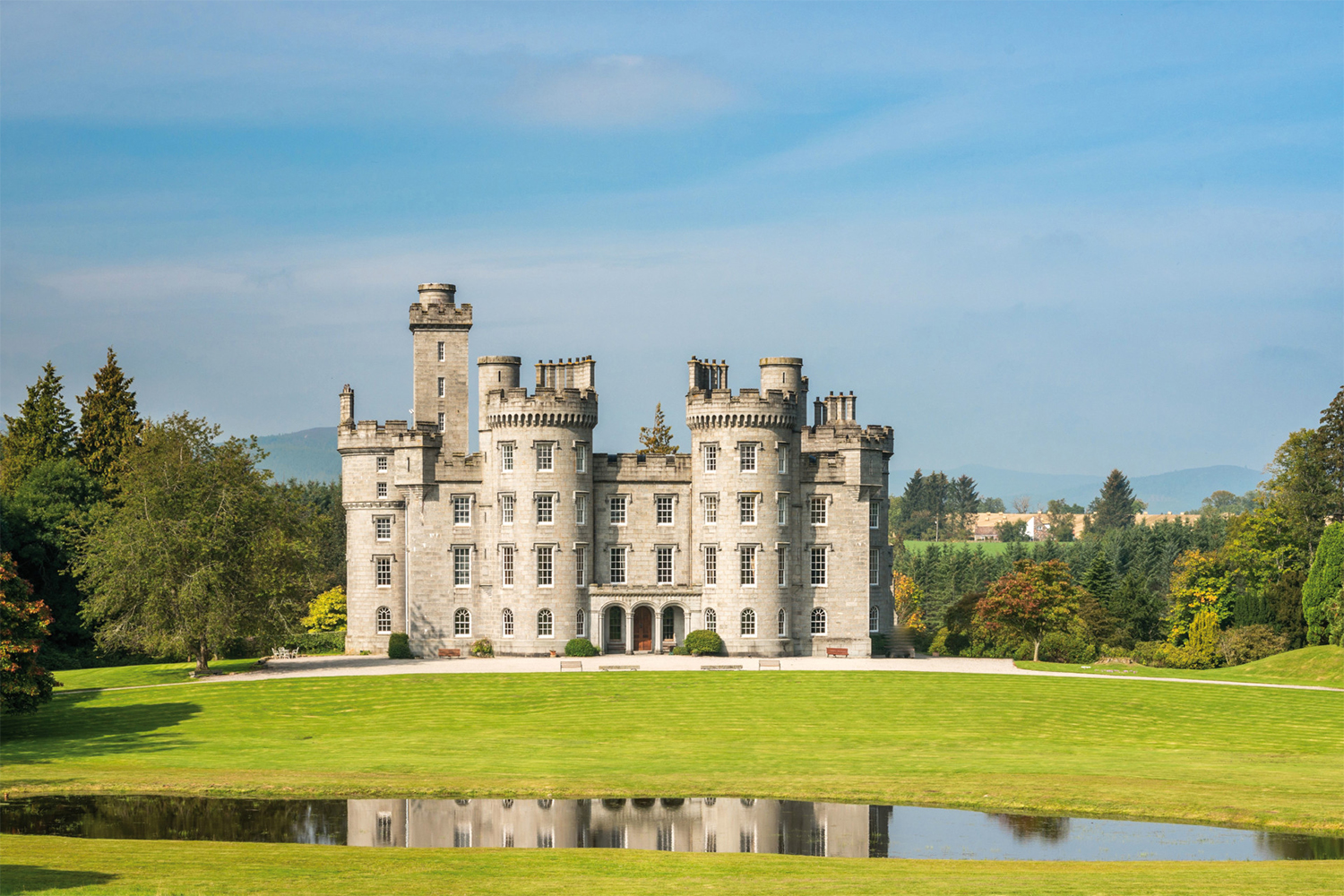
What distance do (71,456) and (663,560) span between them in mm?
37966

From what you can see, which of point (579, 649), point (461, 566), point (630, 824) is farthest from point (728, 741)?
point (461, 566)

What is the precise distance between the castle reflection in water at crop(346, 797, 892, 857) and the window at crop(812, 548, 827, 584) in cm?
3621

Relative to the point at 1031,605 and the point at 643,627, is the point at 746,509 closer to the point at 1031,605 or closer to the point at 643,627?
the point at 643,627

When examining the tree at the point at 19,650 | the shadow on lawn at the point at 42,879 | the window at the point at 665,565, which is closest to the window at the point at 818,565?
the window at the point at 665,565

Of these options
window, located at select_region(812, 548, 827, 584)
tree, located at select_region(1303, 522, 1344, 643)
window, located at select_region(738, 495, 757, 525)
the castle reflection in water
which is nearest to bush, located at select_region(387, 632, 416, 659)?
window, located at select_region(738, 495, 757, 525)

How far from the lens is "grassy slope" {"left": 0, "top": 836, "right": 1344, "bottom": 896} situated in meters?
26.3

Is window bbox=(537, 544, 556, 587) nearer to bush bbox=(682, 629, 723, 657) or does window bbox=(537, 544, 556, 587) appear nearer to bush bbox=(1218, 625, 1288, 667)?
bush bbox=(682, 629, 723, 657)

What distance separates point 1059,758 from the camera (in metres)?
43.4

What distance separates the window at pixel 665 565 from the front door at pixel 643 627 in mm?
1748

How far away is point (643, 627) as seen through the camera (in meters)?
73.6

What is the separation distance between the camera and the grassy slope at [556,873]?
2630 cm

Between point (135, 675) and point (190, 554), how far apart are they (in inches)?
264

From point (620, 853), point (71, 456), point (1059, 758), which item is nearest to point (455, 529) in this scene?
point (71, 456)

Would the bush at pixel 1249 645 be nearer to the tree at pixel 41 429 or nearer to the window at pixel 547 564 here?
the window at pixel 547 564
